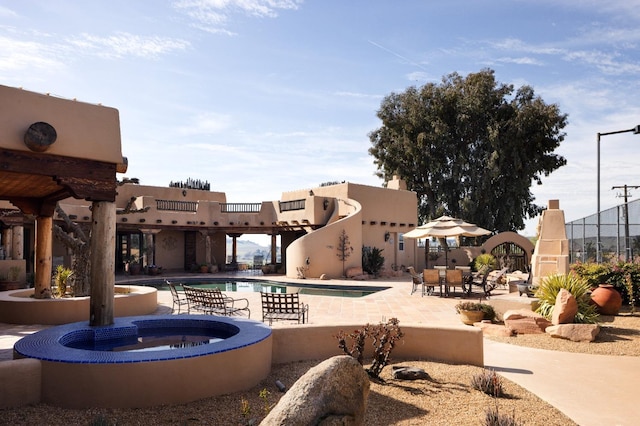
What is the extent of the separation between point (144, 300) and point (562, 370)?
901cm

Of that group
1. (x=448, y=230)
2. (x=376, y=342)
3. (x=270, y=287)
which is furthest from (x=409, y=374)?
(x=270, y=287)

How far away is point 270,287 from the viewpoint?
771 inches

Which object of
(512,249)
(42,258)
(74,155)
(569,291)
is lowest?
(569,291)

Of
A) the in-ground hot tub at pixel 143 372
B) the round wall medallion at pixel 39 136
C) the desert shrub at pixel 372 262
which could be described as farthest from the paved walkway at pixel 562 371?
the desert shrub at pixel 372 262

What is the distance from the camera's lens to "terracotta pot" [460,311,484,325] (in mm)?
9711

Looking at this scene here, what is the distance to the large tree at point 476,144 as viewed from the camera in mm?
29422

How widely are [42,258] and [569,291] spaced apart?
12007 mm

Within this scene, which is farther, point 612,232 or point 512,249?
point 512,249

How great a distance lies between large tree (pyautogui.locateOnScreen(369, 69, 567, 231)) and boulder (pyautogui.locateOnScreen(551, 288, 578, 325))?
2143 centimetres

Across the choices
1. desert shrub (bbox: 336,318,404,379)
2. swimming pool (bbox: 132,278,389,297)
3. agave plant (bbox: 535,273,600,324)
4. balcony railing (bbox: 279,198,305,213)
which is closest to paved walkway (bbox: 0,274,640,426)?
desert shrub (bbox: 336,318,404,379)

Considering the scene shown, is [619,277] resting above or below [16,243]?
below

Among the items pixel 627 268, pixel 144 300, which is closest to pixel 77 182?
pixel 144 300

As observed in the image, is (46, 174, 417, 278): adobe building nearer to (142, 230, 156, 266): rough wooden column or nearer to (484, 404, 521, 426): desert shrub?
(142, 230, 156, 266): rough wooden column

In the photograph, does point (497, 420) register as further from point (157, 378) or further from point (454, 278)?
point (454, 278)
